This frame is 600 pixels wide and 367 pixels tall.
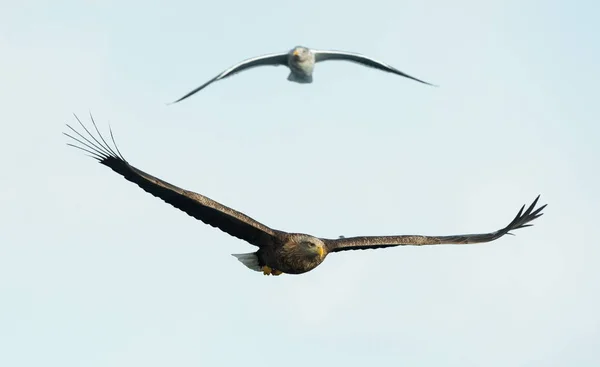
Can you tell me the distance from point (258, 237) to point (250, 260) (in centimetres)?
58

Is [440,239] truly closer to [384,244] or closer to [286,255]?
[384,244]

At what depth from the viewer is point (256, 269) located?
2534 centimetres

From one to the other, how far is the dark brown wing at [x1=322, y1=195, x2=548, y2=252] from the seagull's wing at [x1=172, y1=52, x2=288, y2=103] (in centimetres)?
558

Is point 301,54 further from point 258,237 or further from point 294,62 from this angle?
point 258,237

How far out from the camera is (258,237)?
24953 mm

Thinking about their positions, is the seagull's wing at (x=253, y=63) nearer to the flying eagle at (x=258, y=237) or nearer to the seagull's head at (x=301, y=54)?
the seagull's head at (x=301, y=54)

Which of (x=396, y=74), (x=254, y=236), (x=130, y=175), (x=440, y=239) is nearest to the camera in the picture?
(x=130, y=175)

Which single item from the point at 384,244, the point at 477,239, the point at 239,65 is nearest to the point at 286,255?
the point at 384,244

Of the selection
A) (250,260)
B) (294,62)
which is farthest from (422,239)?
(294,62)

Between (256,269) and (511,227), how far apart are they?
5221mm

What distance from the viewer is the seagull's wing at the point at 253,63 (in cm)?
3045

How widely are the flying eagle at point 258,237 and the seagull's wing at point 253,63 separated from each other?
18.3 feet

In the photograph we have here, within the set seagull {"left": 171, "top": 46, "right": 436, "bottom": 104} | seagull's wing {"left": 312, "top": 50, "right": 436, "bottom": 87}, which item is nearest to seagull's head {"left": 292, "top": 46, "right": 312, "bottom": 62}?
seagull {"left": 171, "top": 46, "right": 436, "bottom": 104}

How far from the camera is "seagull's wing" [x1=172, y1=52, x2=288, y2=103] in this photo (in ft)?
99.9
